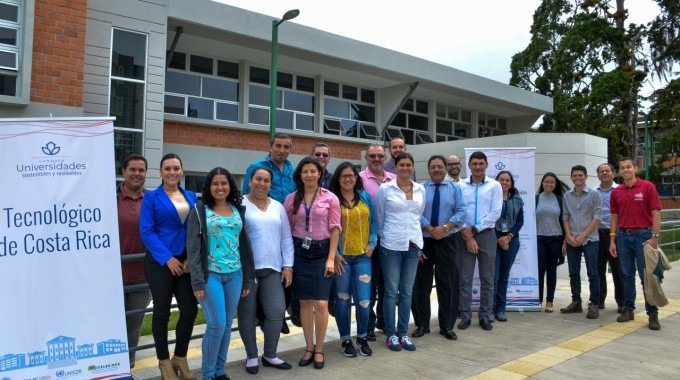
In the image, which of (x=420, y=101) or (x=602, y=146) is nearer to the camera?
(x=602, y=146)

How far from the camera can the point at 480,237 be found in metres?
6.24

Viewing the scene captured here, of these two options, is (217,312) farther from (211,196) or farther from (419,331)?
(419,331)

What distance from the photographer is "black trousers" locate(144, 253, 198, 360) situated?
396cm

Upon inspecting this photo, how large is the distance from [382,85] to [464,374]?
54.5 feet

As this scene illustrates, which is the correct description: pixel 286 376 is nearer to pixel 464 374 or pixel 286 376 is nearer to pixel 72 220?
pixel 464 374

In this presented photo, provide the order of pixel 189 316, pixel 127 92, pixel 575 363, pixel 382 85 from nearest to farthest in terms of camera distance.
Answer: pixel 189 316, pixel 575 363, pixel 127 92, pixel 382 85

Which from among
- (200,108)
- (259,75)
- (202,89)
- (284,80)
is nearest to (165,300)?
(200,108)

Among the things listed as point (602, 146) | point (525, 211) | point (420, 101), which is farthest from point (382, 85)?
point (525, 211)

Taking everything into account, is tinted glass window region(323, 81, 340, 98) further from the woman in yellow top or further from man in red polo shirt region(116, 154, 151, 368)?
man in red polo shirt region(116, 154, 151, 368)

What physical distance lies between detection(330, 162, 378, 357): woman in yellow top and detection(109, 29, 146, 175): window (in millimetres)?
8840

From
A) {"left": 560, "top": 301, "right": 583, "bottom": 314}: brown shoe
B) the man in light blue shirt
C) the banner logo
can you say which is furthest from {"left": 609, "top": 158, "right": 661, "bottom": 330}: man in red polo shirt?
the banner logo

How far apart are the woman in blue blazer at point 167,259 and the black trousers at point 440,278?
2.63 meters

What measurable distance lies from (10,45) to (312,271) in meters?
8.93

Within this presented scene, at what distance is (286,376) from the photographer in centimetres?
442
